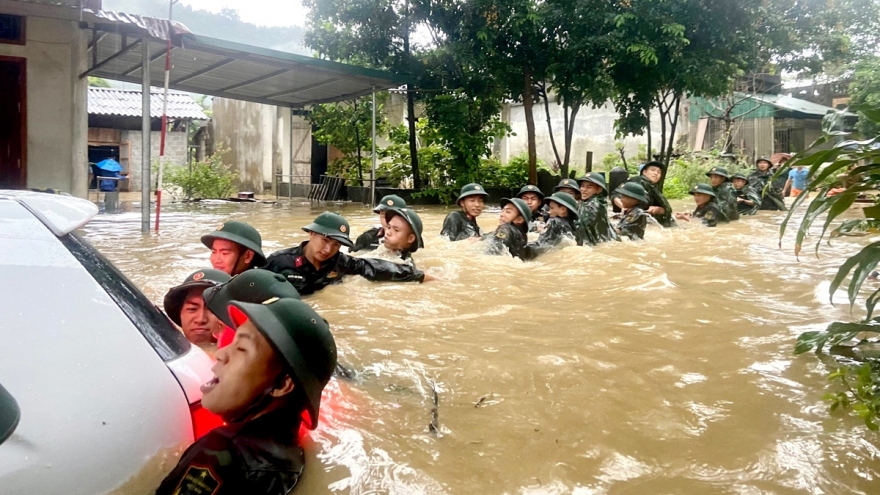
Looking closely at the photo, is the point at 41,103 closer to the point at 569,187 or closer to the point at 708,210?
the point at 569,187

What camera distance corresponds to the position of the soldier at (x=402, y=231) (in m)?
5.66

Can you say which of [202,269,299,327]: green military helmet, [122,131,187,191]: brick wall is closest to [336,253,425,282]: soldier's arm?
[202,269,299,327]: green military helmet

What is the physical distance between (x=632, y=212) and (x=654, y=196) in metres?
1.17

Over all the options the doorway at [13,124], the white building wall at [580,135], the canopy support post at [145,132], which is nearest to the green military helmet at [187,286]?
the canopy support post at [145,132]

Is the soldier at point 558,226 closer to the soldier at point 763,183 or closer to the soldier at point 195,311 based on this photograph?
the soldier at point 195,311

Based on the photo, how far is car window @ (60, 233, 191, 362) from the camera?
5.52ft

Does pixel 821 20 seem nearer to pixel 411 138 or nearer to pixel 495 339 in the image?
pixel 411 138

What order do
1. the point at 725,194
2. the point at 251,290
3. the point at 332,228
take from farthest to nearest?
1. the point at 725,194
2. the point at 332,228
3. the point at 251,290

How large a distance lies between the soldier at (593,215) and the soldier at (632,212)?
1.17 ft

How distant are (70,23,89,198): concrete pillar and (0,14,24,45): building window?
60cm

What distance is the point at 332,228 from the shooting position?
15.2ft

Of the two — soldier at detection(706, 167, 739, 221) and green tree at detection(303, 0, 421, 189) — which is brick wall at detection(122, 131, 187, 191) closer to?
green tree at detection(303, 0, 421, 189)

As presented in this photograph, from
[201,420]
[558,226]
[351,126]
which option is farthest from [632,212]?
[351,126]

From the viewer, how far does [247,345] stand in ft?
6.02
